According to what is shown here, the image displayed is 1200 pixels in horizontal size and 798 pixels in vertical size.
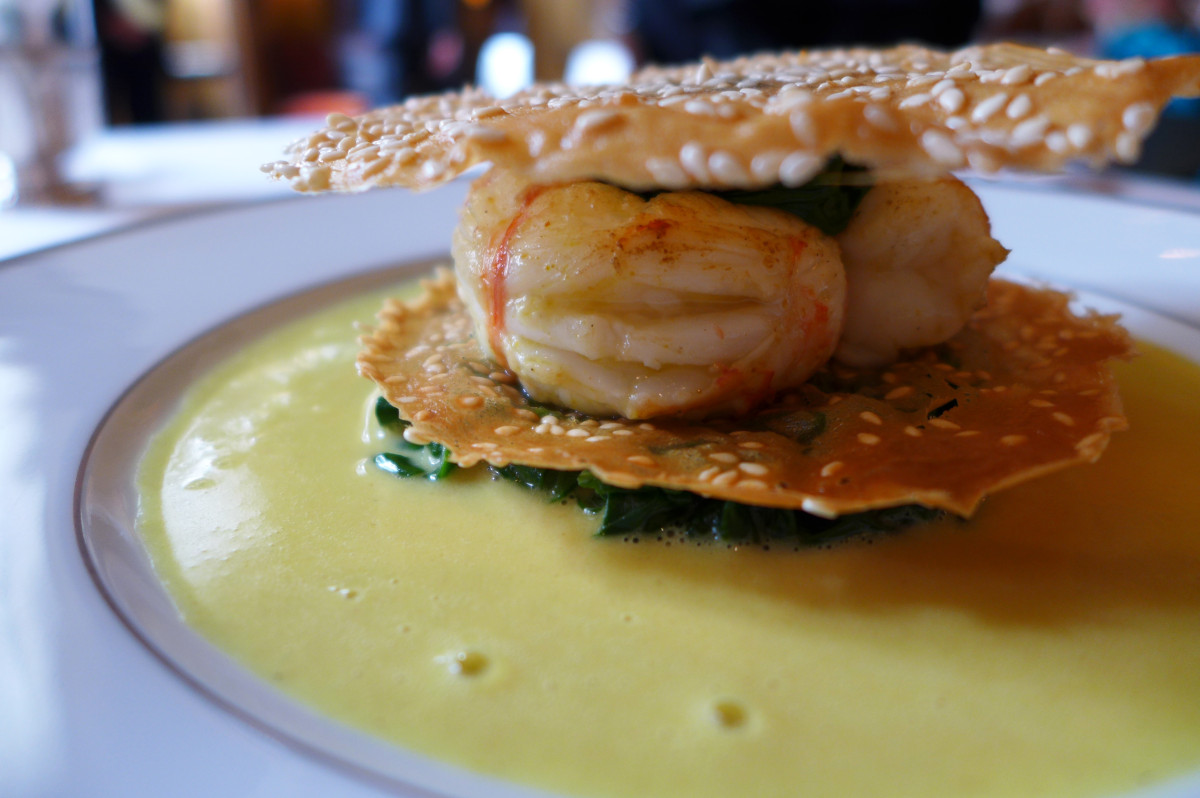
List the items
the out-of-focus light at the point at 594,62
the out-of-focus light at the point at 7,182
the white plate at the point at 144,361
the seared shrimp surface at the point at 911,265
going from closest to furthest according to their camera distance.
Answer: the white plate at the point at 144,361 < the seared shrimp surface at the point at 911,265 < the out-of-focus light at the point at 7,182 < the out-of-focus light at the point at 594,62

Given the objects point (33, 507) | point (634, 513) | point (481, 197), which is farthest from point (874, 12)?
point (33, 507)

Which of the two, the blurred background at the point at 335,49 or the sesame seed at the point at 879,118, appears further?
the blurred background at the point at 335,49

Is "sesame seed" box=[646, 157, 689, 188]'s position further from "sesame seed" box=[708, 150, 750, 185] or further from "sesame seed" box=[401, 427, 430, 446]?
"sesame seed" box=[401, 427, 430, 446]

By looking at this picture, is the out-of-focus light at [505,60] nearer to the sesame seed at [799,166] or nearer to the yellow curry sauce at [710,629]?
the yellow curry sauce at [710,629]

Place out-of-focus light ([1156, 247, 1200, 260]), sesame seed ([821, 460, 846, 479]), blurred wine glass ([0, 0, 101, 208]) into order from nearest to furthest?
sesame seed ([821, 460, 846, 479]), out-of-focus light ([1156, 247, 1200, 260]), blurred wine glass ([0, 0, 101, 208])

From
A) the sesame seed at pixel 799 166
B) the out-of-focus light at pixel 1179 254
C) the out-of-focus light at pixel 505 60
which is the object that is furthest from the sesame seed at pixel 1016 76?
the out-of-focus light at pixel 505 60

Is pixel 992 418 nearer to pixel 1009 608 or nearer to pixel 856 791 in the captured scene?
pixel 1009 608

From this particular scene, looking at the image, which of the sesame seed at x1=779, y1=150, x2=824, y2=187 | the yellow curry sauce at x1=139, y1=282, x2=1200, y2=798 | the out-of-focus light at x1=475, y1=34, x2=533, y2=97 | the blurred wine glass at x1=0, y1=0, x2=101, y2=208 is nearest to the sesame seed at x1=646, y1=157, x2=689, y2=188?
the sesame seed at x1=779, y1=150, x2=824, y2=187
